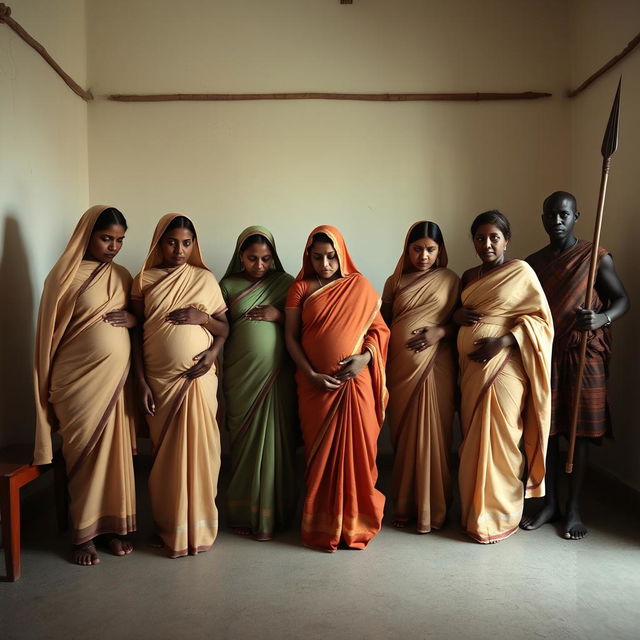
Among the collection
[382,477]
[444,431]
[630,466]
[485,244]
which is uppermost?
[485,244]

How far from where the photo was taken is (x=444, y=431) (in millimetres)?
3389

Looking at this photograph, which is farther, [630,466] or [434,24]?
[434,24]

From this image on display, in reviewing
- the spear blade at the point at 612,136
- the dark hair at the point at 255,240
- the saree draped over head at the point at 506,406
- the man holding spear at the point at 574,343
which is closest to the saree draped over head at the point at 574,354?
the man holding spear at the point at 574,343

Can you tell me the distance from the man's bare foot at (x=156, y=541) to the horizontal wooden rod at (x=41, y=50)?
3.04 m

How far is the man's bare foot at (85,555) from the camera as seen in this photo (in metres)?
2.95

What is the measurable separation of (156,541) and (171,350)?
1.07 meters

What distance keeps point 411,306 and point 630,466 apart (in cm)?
178

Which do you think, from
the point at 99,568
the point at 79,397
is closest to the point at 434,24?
the point at 79,397

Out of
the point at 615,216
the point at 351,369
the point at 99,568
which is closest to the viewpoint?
the point at 99,568

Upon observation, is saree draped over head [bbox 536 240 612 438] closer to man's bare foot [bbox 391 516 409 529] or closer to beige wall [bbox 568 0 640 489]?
beige wall [bbox 568 0 640 489]

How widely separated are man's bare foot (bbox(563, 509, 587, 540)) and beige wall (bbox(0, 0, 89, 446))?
3292 mm

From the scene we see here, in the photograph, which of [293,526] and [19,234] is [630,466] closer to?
[293,526]

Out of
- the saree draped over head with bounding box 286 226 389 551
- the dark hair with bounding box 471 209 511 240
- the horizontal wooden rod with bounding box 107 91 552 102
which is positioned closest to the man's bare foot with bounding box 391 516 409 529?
the saree draped over head with bounding box 286 226 389 551

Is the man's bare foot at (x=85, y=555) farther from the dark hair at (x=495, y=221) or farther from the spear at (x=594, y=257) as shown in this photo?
the dark hair at (x=495, y=221)
